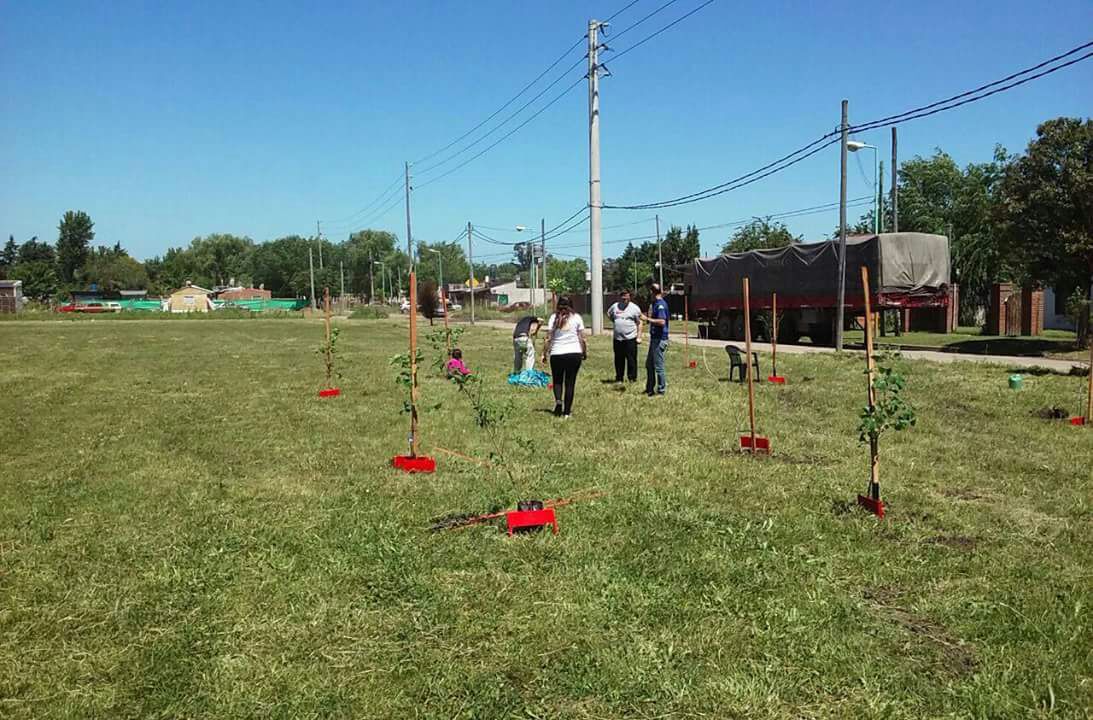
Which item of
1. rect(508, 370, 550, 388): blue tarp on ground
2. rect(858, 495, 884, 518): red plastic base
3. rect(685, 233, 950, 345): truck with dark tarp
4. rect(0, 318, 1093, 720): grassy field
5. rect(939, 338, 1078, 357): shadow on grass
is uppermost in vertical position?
rect(685, 233, 950, 345): truck with dark tarp

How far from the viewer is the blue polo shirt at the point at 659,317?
12336 mm

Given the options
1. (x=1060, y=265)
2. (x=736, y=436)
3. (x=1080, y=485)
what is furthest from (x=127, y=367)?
(x=1060, y=265)

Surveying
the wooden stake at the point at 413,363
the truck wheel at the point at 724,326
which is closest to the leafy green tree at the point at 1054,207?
the truck wheel at the point at 724,326

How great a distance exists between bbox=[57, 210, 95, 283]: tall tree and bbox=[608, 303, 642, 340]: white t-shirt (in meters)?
146

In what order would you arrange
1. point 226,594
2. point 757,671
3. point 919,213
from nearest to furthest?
point 757,671
point 226,594
point 919,213

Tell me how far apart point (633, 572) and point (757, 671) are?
3.99 feet

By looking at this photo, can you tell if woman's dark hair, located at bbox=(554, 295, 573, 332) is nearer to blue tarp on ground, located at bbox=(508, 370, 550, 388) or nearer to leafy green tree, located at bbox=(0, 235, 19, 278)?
blue tarp on ground, located at bbox=(508, 370, 550, 388)

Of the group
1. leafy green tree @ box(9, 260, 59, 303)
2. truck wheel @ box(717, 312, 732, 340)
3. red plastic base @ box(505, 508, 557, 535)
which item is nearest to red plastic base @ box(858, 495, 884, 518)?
red plastic base @ box(505, 508, 557, 535)

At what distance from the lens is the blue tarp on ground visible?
1419cm

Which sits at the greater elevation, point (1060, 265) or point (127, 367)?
point (1060, 265)

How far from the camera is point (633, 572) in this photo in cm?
453

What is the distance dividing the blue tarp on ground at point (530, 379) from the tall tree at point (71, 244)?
143792 mm

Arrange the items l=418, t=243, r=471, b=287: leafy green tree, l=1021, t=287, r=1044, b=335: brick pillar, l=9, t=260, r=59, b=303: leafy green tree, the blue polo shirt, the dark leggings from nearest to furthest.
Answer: the dark leggings → the blue polo shirt → l=1021, t=287, r=1044, b=335: brick pillar → l=9, t=260, r=59, b=303: leafy green tree → l=418, t=243, r=471, b=287: leafy green tree

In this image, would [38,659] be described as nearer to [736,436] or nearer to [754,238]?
[736,436]
